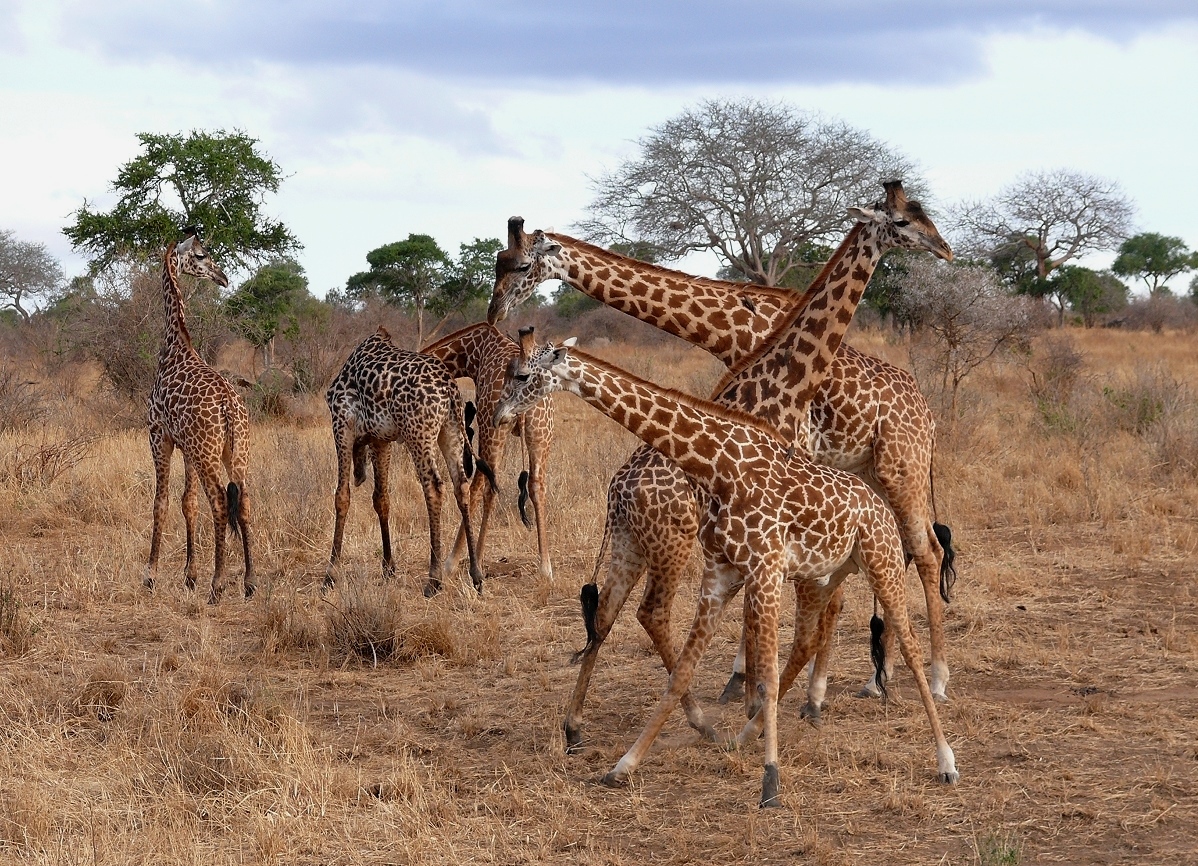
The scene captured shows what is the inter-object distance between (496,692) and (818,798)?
2199 millimetres

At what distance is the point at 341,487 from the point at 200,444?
3.36 feet

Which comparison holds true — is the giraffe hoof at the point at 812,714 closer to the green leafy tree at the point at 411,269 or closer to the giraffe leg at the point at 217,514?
the giraffe leg at the point at 217,514

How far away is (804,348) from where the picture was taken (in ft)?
19.8

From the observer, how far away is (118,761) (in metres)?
5.56

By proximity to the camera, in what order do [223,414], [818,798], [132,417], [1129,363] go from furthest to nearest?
[1129,363]
[132,417]
[223,414]
[818,798]

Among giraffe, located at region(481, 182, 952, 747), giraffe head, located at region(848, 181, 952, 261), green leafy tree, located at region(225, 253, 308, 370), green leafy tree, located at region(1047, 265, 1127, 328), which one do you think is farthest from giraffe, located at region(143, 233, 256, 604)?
green leafy tree, located at region(1047, 265, 1127, 328)

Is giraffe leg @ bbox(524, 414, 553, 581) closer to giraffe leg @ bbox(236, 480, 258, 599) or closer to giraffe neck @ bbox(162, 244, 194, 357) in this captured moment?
giraffe leg @ bbox(236, 480, 258, 599)

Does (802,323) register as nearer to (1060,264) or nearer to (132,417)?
(132,417)

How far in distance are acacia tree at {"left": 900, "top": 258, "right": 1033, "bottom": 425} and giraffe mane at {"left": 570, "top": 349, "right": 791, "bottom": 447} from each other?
875cm

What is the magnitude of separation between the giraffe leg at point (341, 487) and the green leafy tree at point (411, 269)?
14664 mm

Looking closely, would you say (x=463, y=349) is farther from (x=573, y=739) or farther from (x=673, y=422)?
(x=673, y=422)

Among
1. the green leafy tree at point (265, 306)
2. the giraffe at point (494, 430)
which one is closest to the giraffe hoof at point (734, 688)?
the giraffe at point (494, 430)

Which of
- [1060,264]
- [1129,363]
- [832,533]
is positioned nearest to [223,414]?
[832,533]

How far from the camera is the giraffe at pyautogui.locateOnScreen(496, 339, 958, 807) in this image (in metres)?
5.17
